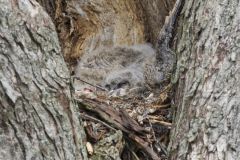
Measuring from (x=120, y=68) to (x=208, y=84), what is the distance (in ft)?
6.20

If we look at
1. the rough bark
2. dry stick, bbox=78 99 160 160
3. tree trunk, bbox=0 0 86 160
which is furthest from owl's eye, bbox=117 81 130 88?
tree trunk, bbox=0 0 86 160

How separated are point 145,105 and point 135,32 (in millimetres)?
1050

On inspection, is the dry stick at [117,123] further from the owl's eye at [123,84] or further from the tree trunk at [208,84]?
the owl's eye at [123,84]

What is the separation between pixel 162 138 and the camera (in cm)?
341

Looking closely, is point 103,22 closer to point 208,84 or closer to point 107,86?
point 107,86

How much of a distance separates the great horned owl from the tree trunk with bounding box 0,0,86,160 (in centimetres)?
181

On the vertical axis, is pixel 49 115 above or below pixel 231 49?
below

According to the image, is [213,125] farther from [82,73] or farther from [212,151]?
[82,73]

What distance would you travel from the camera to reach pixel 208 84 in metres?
2.78

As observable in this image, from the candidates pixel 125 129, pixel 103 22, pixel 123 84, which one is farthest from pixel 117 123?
pixel 103 22

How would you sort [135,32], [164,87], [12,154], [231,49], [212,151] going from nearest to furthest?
1. [12,154]
2. [212,151]
3. [231,49]
4. [164,87]
5. [135,32]

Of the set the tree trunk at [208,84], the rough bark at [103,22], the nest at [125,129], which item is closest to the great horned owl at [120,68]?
the rough bark at [103,22]

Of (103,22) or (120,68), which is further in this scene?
(103,22)

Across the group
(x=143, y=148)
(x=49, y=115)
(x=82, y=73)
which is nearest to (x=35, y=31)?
(x=49, y=115)
